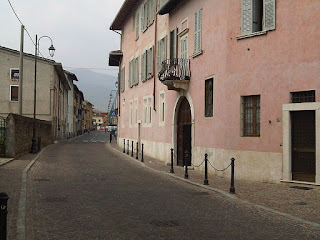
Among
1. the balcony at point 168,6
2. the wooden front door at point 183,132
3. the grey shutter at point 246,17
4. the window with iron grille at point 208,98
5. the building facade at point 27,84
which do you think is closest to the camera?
the grey shutter at point 246,17

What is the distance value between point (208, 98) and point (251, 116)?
2.89 meters

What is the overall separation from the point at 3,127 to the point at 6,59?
22.7 m

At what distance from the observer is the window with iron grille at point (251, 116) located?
48.8 ft

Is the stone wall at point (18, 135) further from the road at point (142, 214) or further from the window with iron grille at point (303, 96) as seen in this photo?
the window with iron grille at point (303, 96)

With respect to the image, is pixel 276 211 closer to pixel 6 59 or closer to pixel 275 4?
pixel 275 4

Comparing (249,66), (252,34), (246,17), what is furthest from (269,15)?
(249,66)

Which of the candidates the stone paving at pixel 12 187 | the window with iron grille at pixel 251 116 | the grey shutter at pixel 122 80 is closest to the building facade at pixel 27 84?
the grey shutter at pixel 122 80

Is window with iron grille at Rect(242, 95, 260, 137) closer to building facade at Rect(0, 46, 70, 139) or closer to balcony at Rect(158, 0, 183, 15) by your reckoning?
balcony at Rect(158, 0, 183, 15)

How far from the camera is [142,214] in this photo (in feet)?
27.8

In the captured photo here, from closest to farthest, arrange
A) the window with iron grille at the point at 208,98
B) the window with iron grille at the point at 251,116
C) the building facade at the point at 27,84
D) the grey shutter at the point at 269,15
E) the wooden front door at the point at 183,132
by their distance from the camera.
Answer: the grey shutter at the point at 269,15 → the window with iron grille at the point at 251,116 → the window with iron grille at the point at 208,98 → the wooden front door at the point at 183,132 → the building facade at the point at 27,84

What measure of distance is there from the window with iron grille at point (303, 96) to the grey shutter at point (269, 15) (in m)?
2.36

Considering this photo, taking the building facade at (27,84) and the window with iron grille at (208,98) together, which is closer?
the window with iron grille at (208,98)

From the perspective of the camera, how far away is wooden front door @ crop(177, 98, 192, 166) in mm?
20484

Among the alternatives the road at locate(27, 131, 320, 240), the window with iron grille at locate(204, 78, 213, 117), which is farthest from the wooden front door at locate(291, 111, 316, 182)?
the window with iron grille at locate(204, 78, 213, 117)
